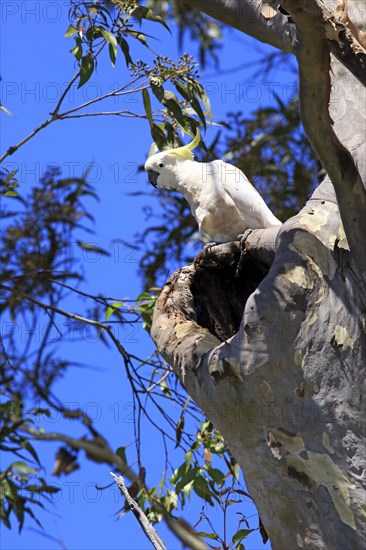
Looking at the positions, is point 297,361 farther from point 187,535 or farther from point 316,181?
point 316,181

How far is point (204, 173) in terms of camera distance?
120 inches

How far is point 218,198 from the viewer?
2.94m

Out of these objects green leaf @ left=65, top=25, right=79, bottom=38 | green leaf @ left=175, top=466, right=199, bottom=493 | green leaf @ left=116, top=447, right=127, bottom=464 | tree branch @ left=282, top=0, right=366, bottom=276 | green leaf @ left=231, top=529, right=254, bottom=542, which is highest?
green leaf @ left=65, top=25, right=79, bottom=38

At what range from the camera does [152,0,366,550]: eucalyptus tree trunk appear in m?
1.75

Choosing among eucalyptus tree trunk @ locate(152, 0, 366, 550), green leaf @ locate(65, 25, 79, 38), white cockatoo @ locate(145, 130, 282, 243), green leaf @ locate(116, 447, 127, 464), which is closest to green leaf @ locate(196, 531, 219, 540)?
eucalyptus tree trunk @ locate(152, 0, 366, 550)

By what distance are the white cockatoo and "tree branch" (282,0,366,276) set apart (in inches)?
44.0

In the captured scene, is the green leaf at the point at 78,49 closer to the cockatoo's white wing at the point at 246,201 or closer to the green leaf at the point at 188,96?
the green leaf at the point at 188,96

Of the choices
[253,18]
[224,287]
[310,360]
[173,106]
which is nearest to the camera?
[310,360]

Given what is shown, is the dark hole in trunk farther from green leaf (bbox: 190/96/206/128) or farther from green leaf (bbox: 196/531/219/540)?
green leaf (bbox: 190/96/206/128)

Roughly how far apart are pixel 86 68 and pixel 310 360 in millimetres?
1514

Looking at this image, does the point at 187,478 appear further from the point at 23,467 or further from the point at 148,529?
the point at 148,529

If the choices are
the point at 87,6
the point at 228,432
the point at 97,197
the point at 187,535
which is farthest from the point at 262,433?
the point at 97,197

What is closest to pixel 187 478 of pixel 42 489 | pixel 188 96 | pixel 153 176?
pixel 42 489

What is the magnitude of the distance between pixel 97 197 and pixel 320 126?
2.64 metres
